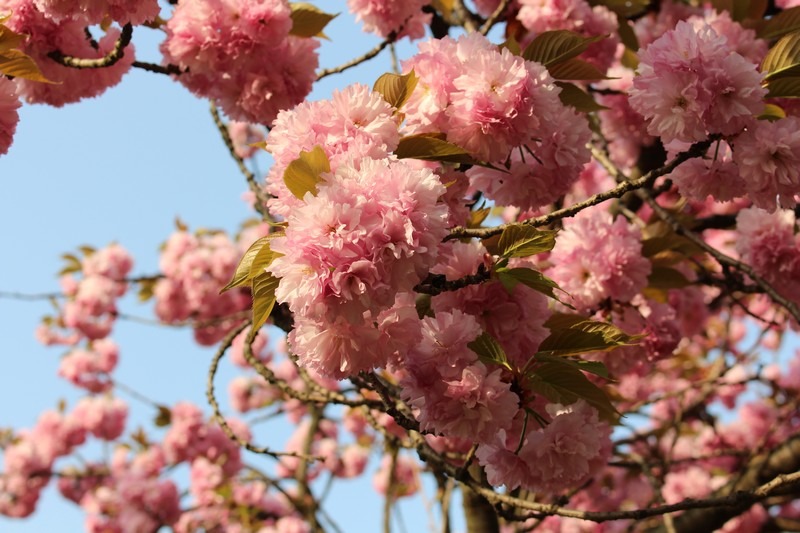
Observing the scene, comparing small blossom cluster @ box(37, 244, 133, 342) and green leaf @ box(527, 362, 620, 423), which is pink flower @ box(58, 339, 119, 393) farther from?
green leaf @ box(527, 362, 620, 423)

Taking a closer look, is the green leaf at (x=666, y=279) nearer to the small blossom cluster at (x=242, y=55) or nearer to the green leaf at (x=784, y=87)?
the green leaf at (x=784, y=87)

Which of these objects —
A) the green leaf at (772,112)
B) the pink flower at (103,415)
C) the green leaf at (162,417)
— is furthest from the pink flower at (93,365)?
the green leaf at (772,112)

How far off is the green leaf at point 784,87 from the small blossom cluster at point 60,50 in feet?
3.99

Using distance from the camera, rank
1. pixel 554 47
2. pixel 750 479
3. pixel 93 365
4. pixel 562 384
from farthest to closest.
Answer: pixel 93 365 < pixel 750 479 < pixel 554 47 < pixel 562 384

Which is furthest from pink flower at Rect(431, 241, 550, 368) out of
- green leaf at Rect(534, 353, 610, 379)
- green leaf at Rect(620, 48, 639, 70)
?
green leaf at Rect(620, 48, 639, 70)

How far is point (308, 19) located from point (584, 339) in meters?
1.16

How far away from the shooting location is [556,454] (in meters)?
1.36

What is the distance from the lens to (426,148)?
3.99 feet

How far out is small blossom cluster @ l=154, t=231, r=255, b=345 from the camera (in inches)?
208

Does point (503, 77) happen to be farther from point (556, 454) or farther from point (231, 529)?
point (231, 529)

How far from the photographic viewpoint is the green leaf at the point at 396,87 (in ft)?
4.09

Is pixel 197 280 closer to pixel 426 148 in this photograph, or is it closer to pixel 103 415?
pixel 103 415

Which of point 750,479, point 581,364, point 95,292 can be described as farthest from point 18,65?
point 95,292

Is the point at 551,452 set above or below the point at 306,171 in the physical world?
below
